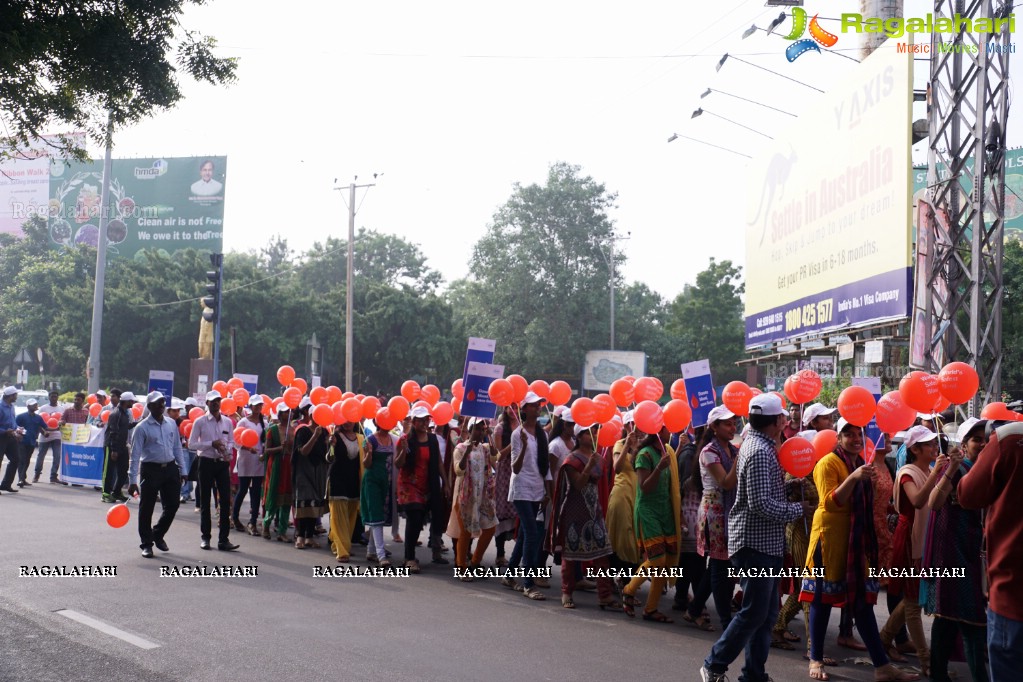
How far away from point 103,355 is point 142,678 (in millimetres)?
37675

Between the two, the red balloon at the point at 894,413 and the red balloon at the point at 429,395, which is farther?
the red balloon at the point at 429,395

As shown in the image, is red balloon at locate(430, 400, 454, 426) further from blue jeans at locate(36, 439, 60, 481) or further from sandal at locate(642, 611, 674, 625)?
blue jeans at locate(36, 439, 60, 481)

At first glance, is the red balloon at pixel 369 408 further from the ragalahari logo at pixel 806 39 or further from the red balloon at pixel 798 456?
the ragalahari logo at pixel 806 39

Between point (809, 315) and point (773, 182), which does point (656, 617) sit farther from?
point (773, 182)

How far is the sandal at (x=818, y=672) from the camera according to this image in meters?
6.36

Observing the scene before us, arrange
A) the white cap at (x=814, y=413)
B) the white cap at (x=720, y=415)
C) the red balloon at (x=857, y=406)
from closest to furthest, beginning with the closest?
the red balloon at (x=857, y=406) → the white cap at (x=720, y=415) → the white cap at (x=814, y=413)

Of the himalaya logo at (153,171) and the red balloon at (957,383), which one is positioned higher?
the himalaya logo at (153,171)

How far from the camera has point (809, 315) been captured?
19.2 m

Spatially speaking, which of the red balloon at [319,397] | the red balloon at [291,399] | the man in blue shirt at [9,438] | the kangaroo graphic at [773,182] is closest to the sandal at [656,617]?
the red balloon at [319,397]

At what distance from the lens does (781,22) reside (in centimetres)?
1639

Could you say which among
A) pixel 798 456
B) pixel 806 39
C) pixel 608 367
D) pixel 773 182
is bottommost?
pixel 798 456

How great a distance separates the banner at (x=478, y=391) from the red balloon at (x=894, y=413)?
456cm

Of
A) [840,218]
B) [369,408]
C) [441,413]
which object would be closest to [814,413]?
[441,413]

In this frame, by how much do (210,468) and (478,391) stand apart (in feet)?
11.3
